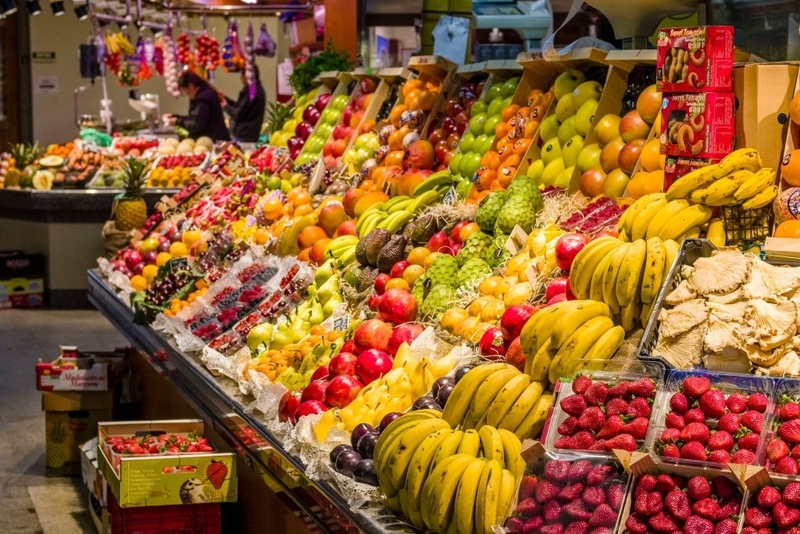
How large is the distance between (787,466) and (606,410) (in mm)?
442

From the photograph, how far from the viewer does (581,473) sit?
2404 millimetres

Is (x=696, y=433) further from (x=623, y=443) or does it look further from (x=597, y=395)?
(x=597, y=395)

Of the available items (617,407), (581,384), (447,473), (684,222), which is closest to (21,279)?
(684,222)

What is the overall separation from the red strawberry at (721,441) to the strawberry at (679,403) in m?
0.11

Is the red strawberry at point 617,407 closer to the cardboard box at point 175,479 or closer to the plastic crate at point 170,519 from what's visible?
the cardboard box at point 175,479

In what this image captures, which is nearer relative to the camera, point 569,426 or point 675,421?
point 675,421

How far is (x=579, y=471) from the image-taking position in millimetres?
2406

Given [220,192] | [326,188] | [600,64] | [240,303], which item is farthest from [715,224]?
[220,192]

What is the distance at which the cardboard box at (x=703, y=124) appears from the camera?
3.44 metres

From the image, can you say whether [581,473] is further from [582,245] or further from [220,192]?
[220,192]

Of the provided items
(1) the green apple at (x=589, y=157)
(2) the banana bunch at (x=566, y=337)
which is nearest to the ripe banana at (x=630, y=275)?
(2) the banana bunch at (x=566, y=337)

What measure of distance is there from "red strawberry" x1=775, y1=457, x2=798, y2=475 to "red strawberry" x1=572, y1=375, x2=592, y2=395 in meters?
0.50

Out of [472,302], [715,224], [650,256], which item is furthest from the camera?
[472,302]

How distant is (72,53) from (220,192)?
1093cm
